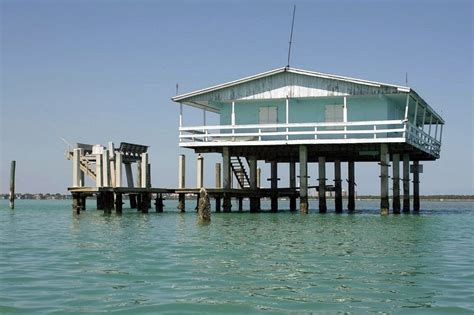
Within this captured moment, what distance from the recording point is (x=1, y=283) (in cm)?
1219

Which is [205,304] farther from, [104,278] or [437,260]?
[437,260]

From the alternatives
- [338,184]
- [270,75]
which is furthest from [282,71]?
[338,184]

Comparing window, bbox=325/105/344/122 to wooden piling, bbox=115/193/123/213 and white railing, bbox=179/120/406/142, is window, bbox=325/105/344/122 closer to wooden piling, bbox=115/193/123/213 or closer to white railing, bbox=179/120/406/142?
white railing, bbox=179/120/406/142

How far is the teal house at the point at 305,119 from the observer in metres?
32.4

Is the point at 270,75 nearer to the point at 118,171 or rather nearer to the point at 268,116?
the point at 268,116

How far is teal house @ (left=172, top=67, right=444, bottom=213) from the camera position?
3241cm

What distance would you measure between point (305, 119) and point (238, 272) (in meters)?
21.9

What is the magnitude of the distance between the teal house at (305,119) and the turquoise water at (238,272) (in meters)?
11.1

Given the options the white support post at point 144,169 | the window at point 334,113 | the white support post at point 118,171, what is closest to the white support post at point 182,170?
the white support post at point 144,169

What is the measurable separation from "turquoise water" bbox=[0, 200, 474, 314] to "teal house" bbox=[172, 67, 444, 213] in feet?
36.3

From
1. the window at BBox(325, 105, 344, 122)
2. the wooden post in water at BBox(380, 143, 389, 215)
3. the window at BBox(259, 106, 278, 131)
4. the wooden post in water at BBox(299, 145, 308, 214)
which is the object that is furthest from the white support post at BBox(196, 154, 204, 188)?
the wooden post in water at BBox(380, 143, 389, 215)

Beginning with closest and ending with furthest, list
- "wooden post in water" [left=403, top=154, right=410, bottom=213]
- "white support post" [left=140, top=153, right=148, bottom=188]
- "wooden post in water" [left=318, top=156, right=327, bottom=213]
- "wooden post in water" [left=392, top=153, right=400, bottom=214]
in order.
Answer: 1. "wooden post in water" [left=392, top=153, right=400, bottom=214]
2. "white support post" [left=140, top=153, right=148, bottom=188]
3. "wooden post in water" [left=318, top=156, right=327, bottom=213]
4. "wooden post in water" [left=403, top=154, right=410, bottom=213]

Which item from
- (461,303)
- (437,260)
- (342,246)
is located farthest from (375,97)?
(461,303)

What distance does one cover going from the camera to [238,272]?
13219 mm
